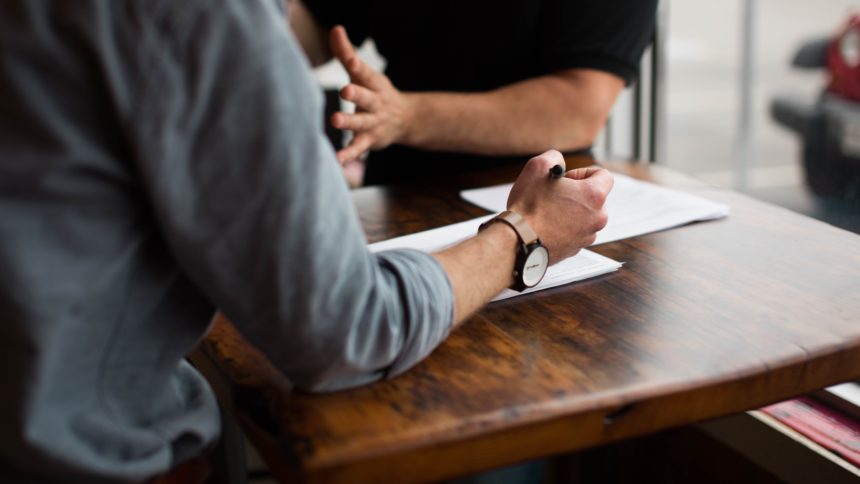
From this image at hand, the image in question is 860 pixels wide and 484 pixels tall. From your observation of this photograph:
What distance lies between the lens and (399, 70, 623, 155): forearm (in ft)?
4.90

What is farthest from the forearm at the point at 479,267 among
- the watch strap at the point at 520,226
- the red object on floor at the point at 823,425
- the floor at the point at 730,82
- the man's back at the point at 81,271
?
the floor at the point at 730,82

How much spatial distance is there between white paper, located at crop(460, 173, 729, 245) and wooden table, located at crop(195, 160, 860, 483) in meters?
0.08

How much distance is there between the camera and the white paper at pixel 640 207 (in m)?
1.19

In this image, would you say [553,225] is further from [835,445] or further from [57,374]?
Result: [835,445]

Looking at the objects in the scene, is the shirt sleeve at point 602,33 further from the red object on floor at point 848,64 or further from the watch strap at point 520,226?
the red object on floor at point 848,64

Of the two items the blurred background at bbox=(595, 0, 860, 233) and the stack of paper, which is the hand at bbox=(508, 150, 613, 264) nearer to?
the stack of paper

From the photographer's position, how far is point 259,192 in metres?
0.66

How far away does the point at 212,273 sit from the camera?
68 cm

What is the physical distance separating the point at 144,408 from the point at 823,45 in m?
3.25

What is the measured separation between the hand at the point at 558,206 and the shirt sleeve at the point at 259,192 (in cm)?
26

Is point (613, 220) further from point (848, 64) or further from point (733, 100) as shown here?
point (733, 100)

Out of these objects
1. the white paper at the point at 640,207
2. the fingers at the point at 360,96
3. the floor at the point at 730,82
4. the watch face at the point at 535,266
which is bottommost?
the floor at the point at 730,82

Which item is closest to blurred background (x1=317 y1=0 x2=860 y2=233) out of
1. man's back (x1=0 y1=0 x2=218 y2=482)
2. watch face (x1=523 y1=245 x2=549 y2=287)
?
watch face (x1=523 y1=245 x2=549 y2=287)

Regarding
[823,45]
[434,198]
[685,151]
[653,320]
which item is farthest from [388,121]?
[685,151]
